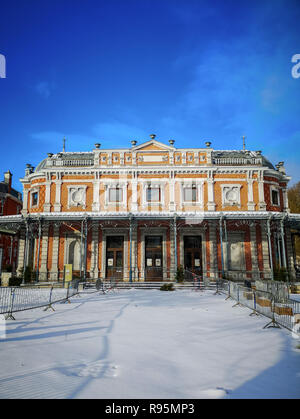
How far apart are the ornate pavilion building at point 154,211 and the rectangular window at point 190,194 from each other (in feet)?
0.25

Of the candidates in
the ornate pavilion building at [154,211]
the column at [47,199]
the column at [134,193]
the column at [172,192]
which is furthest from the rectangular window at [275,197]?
the column at [47,199]

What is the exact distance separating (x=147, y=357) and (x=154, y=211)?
16048 mm

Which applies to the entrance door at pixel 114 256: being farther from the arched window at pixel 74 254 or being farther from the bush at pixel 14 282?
the bush at pixel 14 282

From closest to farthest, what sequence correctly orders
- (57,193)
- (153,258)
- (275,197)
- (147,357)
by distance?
(147,357)
(153,258)
(57,193)
(275,197)

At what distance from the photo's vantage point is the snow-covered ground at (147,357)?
3.85 meters

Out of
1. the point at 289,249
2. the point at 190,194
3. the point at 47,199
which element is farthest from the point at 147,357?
the point at 289,249

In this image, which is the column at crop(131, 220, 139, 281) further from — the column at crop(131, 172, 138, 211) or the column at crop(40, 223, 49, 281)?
the column at crop(40, 223, 49, 281)

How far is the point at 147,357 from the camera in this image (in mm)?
5070

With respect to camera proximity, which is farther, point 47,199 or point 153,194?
point 47,199

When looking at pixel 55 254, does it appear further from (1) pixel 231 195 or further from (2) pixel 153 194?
(1) pixel 231 195

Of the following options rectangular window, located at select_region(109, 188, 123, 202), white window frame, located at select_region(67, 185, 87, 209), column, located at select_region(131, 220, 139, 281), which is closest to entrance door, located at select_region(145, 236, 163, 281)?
column, located at select_region(131, 220, 139, 281)

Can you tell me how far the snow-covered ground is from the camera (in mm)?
3846
